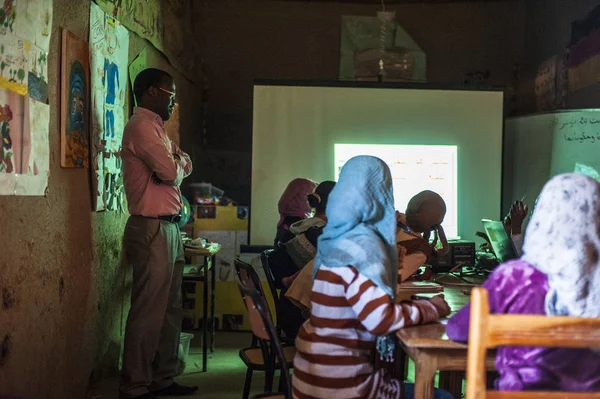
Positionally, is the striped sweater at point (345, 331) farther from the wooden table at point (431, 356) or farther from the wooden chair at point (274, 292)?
the wooden chair at point (274, 292)

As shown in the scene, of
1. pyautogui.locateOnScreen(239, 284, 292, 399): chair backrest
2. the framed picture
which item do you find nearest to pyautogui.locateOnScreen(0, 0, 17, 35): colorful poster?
the framed picture

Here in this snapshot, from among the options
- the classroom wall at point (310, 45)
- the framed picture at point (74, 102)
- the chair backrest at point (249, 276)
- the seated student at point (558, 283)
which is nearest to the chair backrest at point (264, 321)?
the chair backrest at point (249, 276)

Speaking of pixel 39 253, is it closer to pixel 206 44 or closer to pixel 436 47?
pixel 206 44

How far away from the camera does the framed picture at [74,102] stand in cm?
338

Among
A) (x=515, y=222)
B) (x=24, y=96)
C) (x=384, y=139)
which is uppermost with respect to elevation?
(x=384, y=139)

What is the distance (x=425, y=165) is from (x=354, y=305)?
3.70m

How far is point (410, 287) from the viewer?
10.1ft

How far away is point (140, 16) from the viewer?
4.79 meters

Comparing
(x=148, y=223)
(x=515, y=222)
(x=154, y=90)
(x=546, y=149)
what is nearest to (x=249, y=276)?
(x=148, y=223)

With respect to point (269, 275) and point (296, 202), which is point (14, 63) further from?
point (296, 202)

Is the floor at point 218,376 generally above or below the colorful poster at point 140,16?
below

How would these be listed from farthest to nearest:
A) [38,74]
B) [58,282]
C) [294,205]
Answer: [294,205]
[58,282]
[38,74]

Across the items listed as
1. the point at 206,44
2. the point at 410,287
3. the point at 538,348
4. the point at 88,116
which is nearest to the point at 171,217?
the point at 88,116

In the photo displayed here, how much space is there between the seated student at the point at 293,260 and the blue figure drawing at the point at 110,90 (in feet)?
3.87
